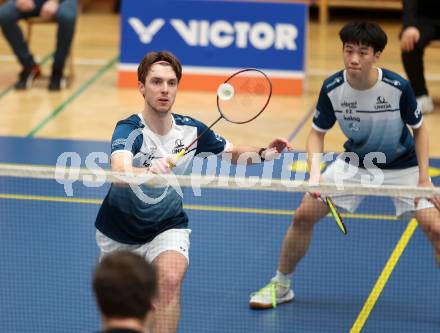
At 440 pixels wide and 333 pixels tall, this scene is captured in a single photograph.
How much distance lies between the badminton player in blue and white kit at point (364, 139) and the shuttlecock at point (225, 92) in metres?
0.77

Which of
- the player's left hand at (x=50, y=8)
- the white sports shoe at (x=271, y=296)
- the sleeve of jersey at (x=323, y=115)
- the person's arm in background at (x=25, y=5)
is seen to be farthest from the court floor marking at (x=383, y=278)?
the person's arm in background at (x=25, y=5)

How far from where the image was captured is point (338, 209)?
7289mm

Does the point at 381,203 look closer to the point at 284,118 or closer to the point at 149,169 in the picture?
the point at 284,118

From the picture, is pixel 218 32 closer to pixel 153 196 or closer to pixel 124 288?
pixel 153 196

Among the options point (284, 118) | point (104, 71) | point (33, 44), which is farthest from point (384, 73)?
point (33, 44)

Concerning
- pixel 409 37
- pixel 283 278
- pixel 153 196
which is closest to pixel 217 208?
pixel 283 278

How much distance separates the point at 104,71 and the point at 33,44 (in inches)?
67.5

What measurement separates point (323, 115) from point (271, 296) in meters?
1.30

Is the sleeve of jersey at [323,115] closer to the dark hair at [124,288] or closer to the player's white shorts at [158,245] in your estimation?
the player's white shorts at [158,245]

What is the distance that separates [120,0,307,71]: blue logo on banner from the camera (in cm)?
1258

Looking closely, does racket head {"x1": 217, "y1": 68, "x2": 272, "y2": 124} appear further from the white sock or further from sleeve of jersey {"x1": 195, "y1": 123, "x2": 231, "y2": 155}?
the white sock

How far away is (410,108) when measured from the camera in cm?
705

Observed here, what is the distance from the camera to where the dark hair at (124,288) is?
12.2 feet

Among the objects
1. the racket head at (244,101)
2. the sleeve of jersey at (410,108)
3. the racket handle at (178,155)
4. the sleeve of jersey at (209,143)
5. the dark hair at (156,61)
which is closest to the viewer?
the racket handle at (178,155)
